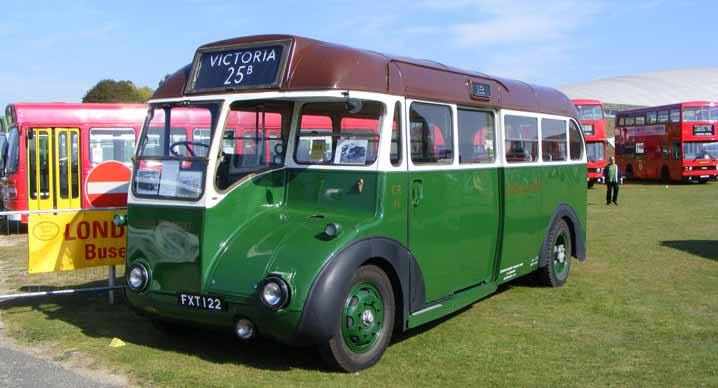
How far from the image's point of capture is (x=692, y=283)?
32.3ft

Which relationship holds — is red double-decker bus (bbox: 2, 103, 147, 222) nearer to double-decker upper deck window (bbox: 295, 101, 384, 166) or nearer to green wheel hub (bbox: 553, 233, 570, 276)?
green wheel hub (bbox: 553, 233, 570, 276)

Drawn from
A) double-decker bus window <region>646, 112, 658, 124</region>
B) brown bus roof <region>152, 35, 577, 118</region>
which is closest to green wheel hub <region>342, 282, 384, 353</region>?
brown bus roof <region>152, 35, 577, 118</region>

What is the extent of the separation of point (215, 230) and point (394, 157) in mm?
1674

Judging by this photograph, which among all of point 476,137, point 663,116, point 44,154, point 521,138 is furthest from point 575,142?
point 663,116

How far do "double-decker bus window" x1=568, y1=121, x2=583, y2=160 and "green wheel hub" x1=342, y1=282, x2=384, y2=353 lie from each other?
5188mm

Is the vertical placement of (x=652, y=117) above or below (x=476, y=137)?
above

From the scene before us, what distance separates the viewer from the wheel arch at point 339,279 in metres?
5.48

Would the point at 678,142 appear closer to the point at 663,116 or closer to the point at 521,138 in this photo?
the point at 663,116

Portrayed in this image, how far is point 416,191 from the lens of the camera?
6.60m

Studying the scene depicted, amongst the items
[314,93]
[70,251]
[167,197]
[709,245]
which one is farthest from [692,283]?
[70,251]

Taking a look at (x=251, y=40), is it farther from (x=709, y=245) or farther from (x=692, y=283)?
(x=709, y=245)

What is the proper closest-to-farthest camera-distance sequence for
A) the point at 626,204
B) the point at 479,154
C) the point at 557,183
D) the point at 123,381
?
the point at 123,381
the point at 479,154
the point at 557,183
the point at 626,204

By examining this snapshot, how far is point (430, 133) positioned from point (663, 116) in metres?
33.6

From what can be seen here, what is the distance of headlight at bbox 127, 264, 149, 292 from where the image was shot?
20.5ft
